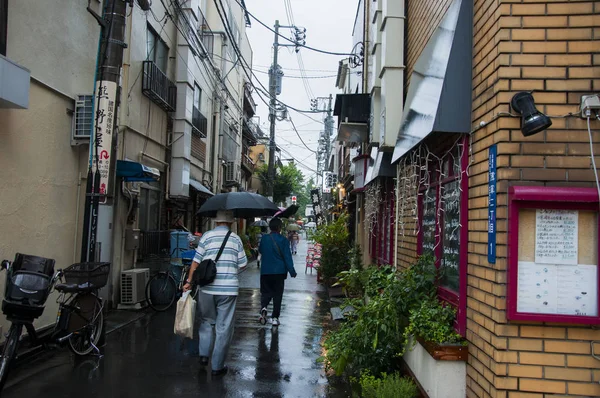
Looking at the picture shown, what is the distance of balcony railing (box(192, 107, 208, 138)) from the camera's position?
16.0 m

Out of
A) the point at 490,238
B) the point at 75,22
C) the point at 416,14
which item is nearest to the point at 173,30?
the point at 75,22

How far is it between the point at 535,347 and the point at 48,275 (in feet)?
15.5

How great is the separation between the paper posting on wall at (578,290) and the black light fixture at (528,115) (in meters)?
0.96

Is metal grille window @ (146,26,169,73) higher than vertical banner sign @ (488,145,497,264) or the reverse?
higher

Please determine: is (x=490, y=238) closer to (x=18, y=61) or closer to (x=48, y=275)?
(x=48, y=275)

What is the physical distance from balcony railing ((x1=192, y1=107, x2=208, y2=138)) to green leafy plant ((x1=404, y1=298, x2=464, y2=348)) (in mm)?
12486

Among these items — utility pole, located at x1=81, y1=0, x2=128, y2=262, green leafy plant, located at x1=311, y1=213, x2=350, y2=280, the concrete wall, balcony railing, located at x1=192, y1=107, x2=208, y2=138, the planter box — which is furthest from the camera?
balcony railing, located at x1=192, y1=107, x2=208, y2=138

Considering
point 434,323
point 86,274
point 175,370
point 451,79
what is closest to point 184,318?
point 175,370

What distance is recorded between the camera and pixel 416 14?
7.15m

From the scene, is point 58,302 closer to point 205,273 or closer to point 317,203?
point 205,273

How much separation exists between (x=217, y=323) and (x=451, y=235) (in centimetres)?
301

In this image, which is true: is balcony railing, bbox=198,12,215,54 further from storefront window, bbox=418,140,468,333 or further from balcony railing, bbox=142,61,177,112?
storefront window, bbox=418,140,468,333

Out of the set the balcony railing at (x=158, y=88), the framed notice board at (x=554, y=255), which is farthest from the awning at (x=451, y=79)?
the balcony railing at (x=158, y=88)

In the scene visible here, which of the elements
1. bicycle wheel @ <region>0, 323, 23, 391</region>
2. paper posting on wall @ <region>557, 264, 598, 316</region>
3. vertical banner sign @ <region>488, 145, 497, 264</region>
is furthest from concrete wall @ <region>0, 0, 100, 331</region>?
paper posting on wall @ <region>557, 264, 598, 316</region>
